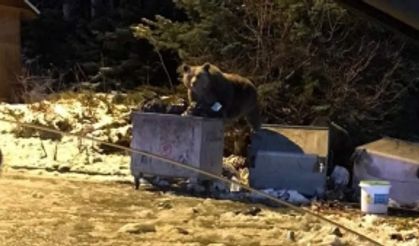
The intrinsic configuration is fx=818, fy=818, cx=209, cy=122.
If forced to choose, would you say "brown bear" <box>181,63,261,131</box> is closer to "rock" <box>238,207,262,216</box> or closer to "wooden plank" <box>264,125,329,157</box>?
"wooden plank" <box>264,125,329,157</box>

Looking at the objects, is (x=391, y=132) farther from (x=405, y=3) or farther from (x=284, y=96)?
(x=405, y=3)

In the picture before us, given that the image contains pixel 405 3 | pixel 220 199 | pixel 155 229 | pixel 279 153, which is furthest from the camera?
pixel 279 153

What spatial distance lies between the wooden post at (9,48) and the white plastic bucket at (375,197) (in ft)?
50.4

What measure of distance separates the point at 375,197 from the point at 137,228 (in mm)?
2862

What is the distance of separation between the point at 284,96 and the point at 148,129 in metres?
3.68

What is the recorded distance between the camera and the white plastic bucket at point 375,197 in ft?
29.8

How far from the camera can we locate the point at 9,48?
23406 mm

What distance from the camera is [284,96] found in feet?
44.0

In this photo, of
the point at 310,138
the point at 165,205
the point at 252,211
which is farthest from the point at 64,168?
the point at 252,211

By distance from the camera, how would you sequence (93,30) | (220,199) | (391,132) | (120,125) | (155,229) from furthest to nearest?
(93,30) < (120,125) < (391,132) < (220,199) < (155,229)

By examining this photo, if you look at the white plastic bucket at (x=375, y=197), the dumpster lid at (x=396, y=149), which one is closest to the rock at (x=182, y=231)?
the white plastic bucket at (x=375, y=197)

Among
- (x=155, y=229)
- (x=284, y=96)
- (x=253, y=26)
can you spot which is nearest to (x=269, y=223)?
(x=155, y=229)

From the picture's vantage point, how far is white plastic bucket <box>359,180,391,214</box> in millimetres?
9094

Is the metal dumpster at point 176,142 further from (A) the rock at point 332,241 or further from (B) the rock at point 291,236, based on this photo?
(A) the rock at point 332,241
